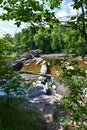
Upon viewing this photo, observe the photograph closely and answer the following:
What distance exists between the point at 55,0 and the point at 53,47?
3653 inches

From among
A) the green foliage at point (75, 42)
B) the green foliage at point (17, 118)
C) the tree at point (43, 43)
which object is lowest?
the tree at point (43, 43)

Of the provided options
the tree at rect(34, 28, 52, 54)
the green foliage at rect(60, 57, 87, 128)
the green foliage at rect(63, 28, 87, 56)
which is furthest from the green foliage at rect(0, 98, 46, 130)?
the tree at rect(34, 28, 52, 54)

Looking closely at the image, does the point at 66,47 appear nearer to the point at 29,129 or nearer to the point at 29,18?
the point at 29,18

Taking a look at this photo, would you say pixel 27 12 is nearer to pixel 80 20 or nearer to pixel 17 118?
pixel 80 20

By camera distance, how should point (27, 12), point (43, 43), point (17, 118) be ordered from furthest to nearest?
1. point (43, 43)
2. point (17, 118)
3. point (27, 12)

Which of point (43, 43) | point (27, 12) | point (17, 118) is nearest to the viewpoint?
point (27, 12)

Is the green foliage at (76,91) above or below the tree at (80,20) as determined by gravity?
below

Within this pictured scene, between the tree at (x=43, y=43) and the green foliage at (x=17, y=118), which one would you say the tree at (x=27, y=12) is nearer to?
the green foliage at (x=17, y=118)

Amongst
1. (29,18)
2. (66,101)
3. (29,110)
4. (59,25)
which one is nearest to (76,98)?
(66,101)

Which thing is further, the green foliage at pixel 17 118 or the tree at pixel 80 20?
the green foliage at pixel 17 118

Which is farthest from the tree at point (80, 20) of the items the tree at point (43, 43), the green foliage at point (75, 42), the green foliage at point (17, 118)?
the tree at point (43, 43)

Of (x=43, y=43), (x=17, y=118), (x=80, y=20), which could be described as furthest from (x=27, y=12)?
(x=43, y=43)

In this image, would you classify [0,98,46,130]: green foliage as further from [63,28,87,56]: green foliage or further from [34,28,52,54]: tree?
[34,28,52,54]: tree

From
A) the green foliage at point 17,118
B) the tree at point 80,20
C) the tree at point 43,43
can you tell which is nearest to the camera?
the tree at point 80,20
